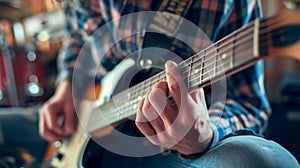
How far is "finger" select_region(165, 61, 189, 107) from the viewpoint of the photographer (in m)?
0.38

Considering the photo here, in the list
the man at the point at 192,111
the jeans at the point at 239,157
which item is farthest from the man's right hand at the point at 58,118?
the jeans at the point at 239,157

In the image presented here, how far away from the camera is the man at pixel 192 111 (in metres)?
0.40

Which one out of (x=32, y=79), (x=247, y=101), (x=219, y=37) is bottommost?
(x=32, y=79)

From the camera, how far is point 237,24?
0.52 meters

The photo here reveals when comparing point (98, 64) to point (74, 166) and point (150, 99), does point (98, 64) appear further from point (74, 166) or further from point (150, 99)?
point (150, 99)

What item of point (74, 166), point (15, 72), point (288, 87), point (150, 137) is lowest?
point (15, 72)

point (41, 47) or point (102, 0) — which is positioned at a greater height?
point (102, 0)

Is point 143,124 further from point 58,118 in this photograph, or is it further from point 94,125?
point 58,118

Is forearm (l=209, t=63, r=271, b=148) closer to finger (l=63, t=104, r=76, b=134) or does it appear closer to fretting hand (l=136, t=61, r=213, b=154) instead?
fretting hand (l=136, t=61, r=213, b=154)

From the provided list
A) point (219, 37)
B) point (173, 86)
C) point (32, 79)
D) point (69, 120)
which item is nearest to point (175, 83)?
point (173, 86)

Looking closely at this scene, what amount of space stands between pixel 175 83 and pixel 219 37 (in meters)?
0.12

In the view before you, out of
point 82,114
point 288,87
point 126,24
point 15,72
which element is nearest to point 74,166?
point 82,114

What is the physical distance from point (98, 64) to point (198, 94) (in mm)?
307

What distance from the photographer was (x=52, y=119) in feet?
2.25
